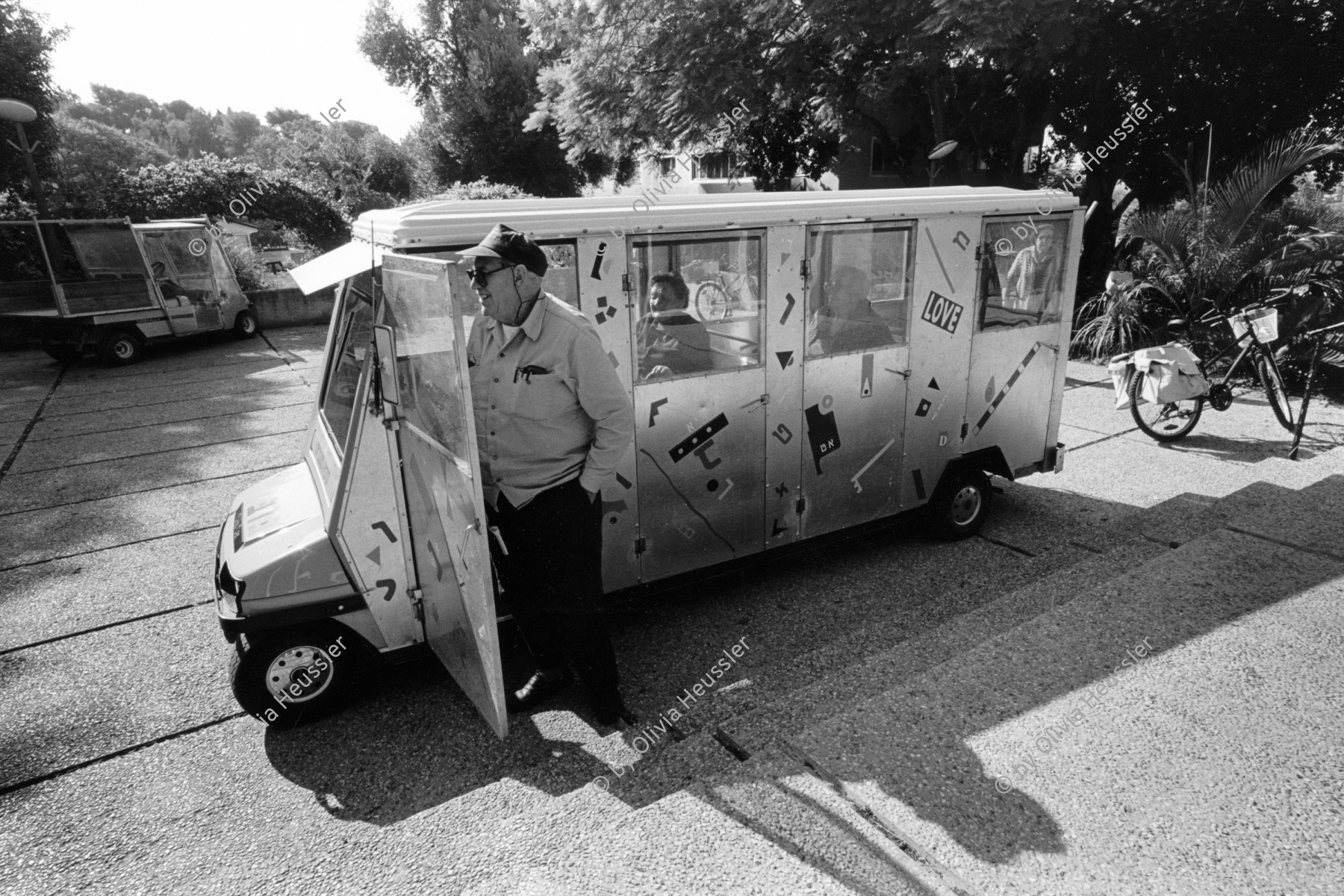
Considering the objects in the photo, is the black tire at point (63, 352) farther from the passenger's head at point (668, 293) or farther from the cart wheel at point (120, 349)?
the passenger's head at point (668, 293)

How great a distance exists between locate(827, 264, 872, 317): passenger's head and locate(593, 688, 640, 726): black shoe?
98.5 inches

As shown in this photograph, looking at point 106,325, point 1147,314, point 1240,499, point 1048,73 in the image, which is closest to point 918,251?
point 1240,499

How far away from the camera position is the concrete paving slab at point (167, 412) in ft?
31.6

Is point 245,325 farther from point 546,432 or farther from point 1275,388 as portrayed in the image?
point 1275,388

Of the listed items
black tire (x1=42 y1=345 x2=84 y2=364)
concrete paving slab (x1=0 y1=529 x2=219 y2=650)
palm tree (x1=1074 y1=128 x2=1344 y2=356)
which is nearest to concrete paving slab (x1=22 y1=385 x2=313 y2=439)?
black tire (x1=42 y1=345 x2=84 y2=364)

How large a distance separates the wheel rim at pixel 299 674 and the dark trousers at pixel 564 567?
95 cm

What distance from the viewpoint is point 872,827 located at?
258 centimetres

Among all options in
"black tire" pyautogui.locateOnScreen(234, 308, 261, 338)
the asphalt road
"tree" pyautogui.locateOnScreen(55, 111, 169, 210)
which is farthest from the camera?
"tree" pyautogui.locateOnScreen(55, 111, 169, 210)

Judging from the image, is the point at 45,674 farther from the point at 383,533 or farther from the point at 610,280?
the point at 610,280

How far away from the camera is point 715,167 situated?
86.9ft

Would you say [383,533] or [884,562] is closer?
[383,533]

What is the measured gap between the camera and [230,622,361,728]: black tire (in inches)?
142

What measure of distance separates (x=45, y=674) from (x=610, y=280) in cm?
378

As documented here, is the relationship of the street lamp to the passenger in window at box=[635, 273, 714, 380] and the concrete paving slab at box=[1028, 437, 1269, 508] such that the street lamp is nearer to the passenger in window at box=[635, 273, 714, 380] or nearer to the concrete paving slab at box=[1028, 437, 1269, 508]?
the concrete paving slab at box=[1028, 437, 1269, 508]
